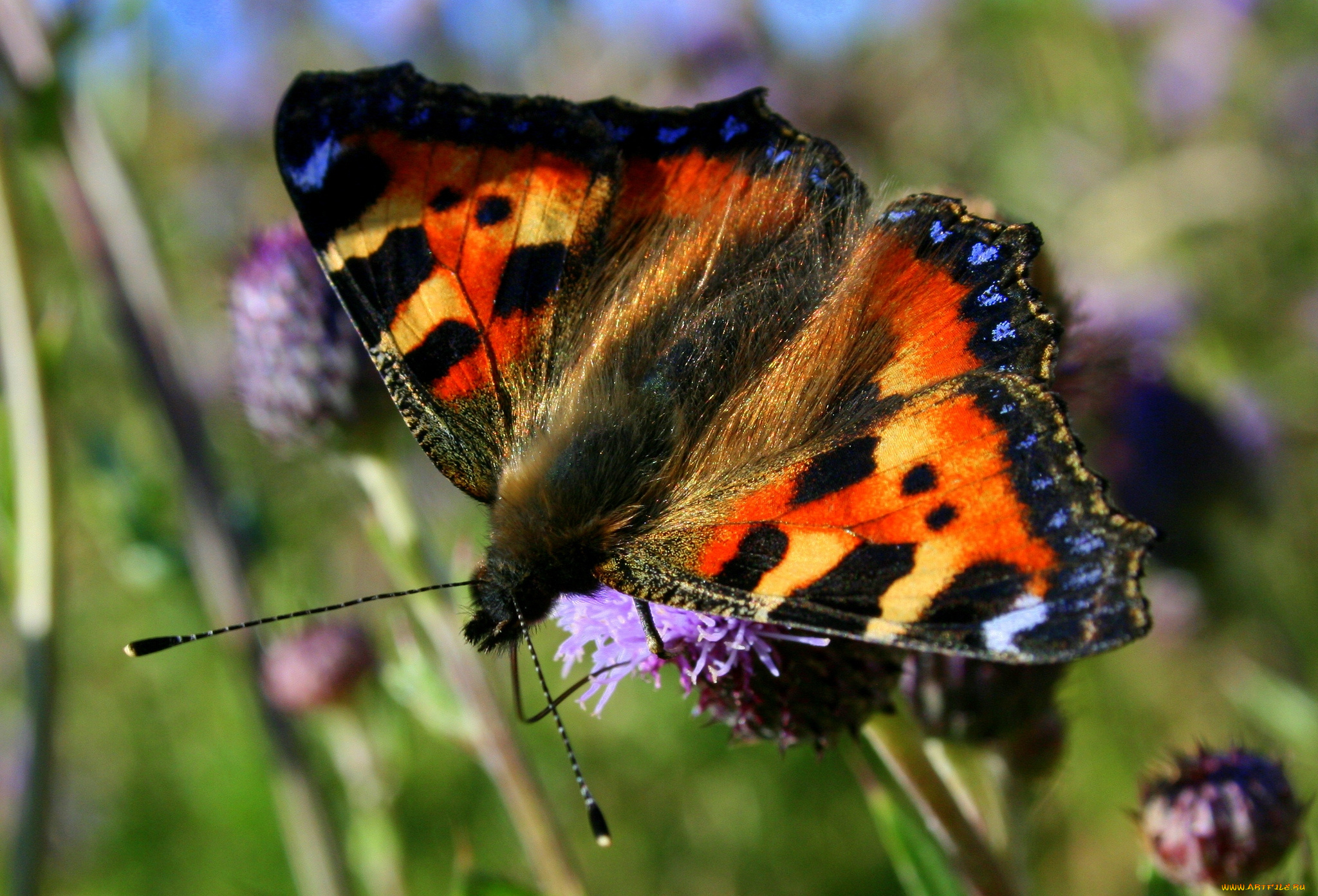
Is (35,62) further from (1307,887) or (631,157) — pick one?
(1307,887)

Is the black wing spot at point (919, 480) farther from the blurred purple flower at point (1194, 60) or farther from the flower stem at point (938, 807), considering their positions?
the blurred purple flower at point (1194, 60)

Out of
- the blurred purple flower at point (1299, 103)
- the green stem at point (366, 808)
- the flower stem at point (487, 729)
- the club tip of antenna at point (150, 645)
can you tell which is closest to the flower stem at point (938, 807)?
the flower stem at point (487, 729)

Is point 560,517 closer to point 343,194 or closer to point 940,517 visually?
point 940,517

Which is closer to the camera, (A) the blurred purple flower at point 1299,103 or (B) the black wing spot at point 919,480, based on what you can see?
(B) the black wing spot at point 919,480

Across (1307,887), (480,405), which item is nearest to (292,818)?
(480,405)

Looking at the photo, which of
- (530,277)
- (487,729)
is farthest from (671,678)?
(530,277)
